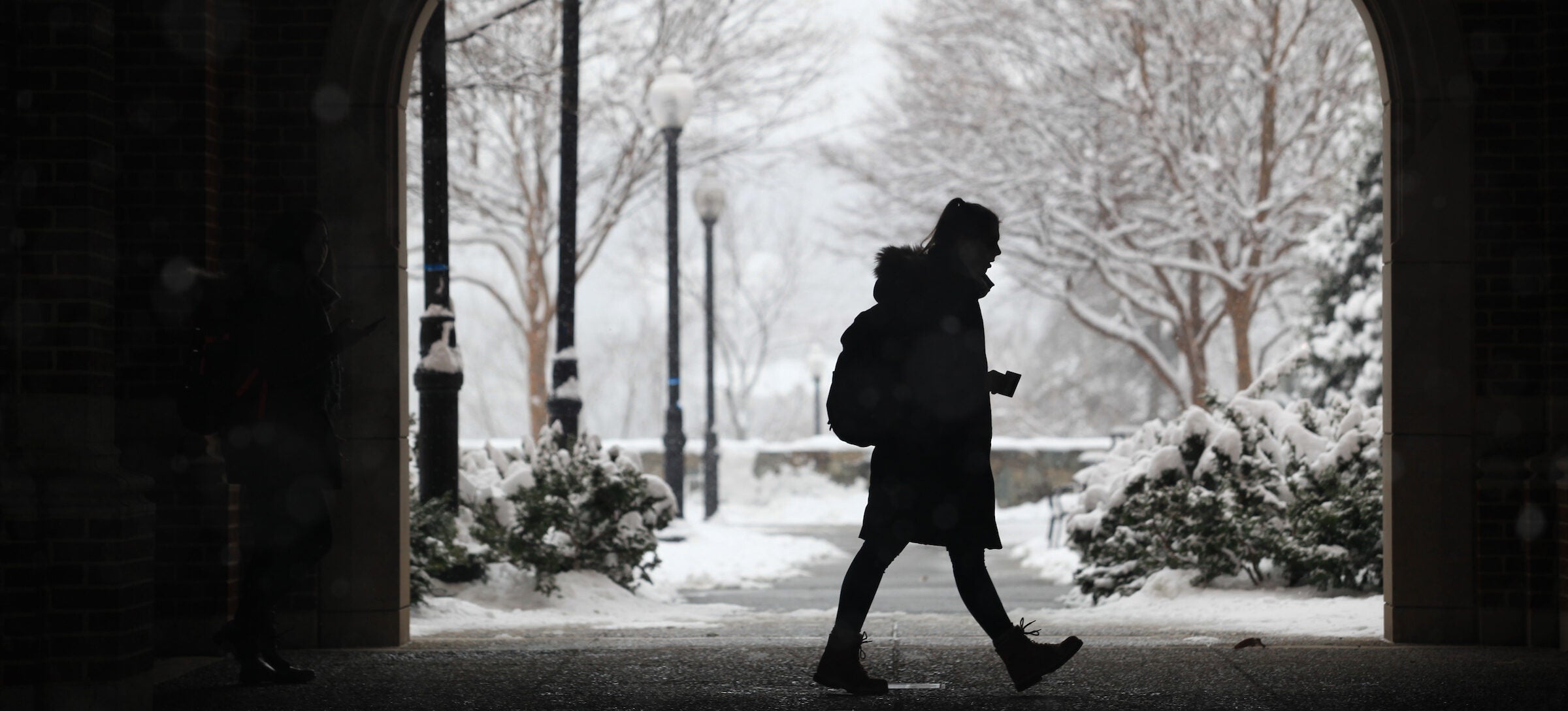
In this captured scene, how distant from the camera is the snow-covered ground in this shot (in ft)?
24.6

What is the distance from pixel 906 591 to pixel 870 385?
7023 millimetres

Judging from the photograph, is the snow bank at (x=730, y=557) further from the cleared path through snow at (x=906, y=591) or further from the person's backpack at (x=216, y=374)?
the person's backpack at (x=216, y=374)

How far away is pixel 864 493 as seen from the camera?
2128 centimetres

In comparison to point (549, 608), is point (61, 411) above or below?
above

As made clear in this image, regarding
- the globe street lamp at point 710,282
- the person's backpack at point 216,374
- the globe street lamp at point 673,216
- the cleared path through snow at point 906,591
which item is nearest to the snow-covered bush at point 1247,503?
the cleared path through snow at point 906,591

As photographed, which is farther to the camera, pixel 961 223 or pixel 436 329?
pixel 436 329

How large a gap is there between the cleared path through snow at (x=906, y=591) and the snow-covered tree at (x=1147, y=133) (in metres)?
9.34

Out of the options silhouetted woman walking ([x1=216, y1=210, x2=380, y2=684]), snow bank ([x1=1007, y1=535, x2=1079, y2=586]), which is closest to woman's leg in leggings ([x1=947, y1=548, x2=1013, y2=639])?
silhouetted woman walking ([x1=216, y1=210, x2=380, y2=684])

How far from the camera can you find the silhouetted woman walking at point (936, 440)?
15.8ft

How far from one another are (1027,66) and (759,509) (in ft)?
26.4

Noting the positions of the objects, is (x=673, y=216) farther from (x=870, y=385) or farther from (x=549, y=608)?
(x=870, y=385)

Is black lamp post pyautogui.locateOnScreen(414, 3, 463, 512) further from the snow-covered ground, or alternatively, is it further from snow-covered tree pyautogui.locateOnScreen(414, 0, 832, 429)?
snow-covered tree pyautogui.locateOnScreen(414, 0, 832, 429)

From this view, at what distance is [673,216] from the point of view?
1587 cm

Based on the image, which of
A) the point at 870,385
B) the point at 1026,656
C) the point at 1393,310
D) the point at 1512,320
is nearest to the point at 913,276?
the point at 870,385
